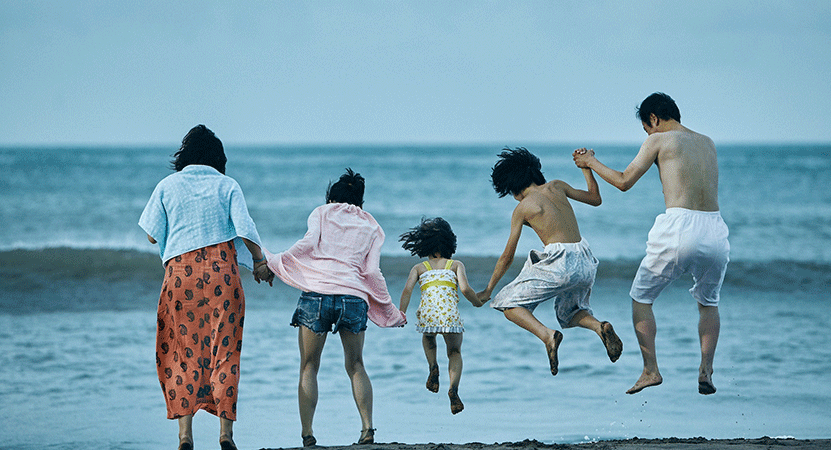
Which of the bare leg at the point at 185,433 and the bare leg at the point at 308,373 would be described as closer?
the bare leg at the point at 185,433

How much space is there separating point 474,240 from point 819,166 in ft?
93.6

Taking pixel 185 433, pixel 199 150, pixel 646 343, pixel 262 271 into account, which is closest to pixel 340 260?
pixel 262 271

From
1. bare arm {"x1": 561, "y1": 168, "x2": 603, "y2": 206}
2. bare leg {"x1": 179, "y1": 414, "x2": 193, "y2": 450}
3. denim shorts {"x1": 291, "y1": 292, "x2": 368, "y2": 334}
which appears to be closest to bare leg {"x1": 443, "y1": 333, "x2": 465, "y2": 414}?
denim shorts {"x1": 291, "y1": 292, "x2": 368, "y2": 334}

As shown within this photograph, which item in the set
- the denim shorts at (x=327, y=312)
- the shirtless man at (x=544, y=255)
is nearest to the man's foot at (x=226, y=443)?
the denim shorts at (x=327, y=312)

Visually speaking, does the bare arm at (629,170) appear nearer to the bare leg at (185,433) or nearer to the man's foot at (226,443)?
the man's foot at (226,443)

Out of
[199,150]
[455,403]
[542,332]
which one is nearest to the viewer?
[199,150]

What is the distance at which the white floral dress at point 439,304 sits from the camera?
15.4 feet

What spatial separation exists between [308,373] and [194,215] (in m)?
1.04

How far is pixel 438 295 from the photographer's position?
474 centimetres

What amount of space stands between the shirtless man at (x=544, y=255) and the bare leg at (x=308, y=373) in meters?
1.06

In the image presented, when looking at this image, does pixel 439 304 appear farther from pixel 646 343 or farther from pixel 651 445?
pixel 651 445

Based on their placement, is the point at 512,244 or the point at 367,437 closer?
the point at 367,437

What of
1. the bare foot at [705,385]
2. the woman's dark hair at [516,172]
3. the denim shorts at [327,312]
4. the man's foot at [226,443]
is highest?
the woman's dark hair at [516,172]

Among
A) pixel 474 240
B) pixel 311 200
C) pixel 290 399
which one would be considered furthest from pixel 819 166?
pixel 290 399
